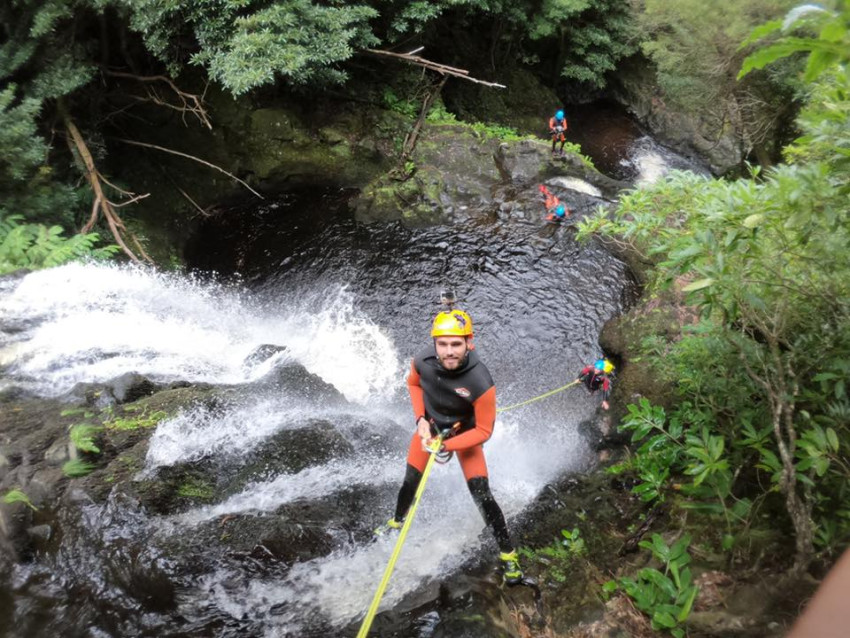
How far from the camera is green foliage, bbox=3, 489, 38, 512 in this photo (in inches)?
150

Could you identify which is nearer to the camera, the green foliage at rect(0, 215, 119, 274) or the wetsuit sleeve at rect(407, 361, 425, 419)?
the wetsuit sleeve at rect(407, 361, 425, 419)

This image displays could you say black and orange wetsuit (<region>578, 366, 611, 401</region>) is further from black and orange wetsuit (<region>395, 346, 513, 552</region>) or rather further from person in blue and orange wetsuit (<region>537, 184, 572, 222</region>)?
person in blue and orange wetsuit (<region>537, 184, 572, 222</region>)

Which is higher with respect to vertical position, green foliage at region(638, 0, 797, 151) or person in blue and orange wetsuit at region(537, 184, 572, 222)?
green foliage at region(638, 0, 797, 151)

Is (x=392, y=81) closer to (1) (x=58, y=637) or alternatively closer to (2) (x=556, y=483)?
(2) (x=556, y=483)

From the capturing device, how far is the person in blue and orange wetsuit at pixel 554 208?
34.7ft

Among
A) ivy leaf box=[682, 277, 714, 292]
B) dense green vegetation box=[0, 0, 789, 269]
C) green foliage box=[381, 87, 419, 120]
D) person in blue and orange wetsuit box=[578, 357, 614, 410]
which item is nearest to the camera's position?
ivy leaf box=[682, 277, 714, 292]

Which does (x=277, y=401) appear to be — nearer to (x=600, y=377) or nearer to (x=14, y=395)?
(x=14, y=395)

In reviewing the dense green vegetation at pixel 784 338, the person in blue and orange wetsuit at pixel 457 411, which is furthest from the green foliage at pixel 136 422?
the dense green vegetation at pixel 784 338

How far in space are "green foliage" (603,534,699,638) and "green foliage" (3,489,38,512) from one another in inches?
181

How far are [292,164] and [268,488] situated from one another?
883 cm

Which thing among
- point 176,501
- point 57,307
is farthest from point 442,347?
point 57,307

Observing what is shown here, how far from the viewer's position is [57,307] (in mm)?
6891

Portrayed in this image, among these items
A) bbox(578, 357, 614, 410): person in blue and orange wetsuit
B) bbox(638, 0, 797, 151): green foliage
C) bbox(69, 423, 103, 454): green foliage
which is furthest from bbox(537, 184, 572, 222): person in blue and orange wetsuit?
bbox(69, 423, 103, 454): green foliage

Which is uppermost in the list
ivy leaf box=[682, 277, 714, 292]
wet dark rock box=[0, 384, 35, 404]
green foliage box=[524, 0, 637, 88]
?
green foliage box=[524, 0, 637, 88]
